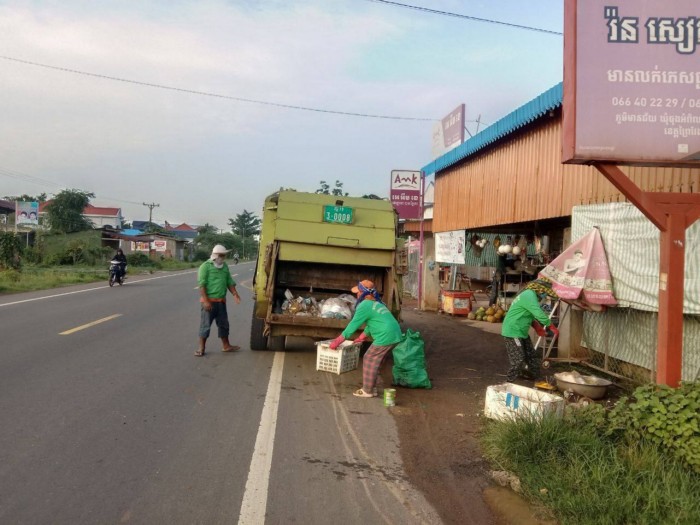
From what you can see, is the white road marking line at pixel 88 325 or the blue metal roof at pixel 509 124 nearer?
the blue metal roof at pixel 509 124

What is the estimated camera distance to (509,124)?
1100cm

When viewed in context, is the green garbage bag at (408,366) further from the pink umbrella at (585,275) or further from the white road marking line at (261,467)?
the pink umbrella at (585,275)

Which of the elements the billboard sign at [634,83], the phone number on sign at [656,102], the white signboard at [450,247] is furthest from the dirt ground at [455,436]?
the white signboard at [450,247]

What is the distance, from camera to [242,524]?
136 inches

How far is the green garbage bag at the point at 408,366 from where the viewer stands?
715 cm

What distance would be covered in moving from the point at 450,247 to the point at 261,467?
11.6 metres

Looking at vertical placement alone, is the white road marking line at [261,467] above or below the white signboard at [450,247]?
below

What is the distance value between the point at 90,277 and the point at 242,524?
89.7 ft

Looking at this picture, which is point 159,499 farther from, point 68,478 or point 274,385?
point 274,385

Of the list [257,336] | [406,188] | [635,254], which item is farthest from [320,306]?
[406,188]

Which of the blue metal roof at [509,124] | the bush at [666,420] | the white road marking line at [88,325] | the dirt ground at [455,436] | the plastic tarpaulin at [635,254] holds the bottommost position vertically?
the dirt ground at [455,436]

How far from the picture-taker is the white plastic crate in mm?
7625

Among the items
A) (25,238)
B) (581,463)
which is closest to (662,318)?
(581,463)

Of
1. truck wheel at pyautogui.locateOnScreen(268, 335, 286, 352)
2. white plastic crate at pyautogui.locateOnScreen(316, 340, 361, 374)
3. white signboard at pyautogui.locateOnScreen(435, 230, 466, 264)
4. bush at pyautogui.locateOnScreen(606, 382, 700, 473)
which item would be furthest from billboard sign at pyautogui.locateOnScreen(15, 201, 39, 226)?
bush at pyautogui.locateOnScreen(606, 382, 700, 473)
